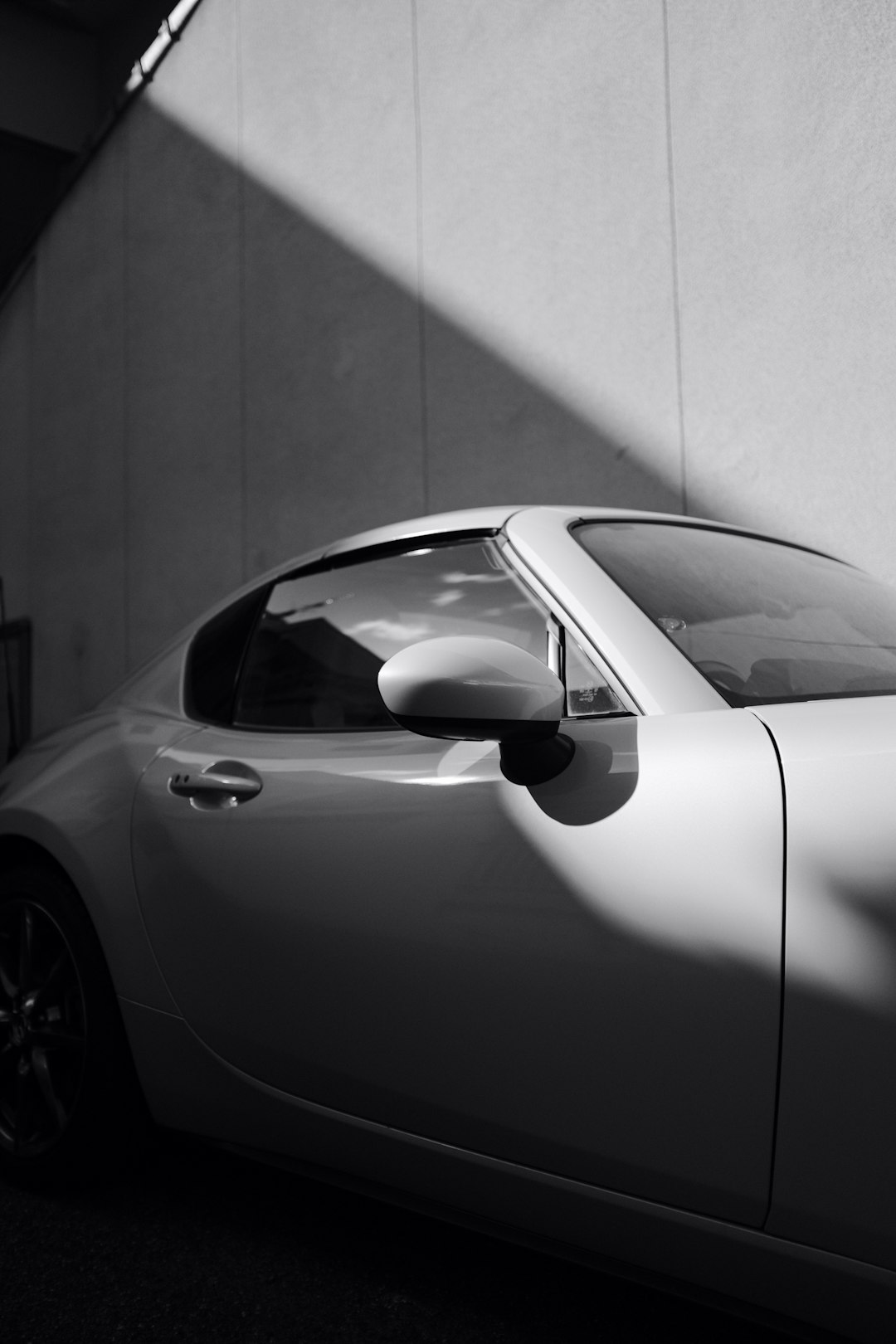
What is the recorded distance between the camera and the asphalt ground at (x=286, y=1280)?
1615 mm

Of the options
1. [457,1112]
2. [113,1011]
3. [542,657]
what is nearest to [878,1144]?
[457,1112]

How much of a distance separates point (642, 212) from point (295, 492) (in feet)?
8.96

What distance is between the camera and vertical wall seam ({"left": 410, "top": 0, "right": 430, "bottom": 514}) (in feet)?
20.1

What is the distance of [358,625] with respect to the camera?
2123 mm

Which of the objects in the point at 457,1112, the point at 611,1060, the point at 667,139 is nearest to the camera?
the point at 611,1060

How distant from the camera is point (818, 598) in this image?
6.31 feet

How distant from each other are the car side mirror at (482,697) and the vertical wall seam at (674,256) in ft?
11.8

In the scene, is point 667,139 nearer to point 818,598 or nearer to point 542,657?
point 818,598

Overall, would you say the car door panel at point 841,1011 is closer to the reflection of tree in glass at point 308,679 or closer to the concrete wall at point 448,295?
the reflection of tree in glass at point 308,679

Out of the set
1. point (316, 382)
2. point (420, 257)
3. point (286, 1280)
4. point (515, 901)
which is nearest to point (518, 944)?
point (515, 901)

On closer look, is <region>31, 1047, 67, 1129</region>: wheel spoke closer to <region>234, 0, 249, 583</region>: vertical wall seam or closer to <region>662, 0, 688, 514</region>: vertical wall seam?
<region>662, 0, 688, 514</region>: vertical wall seam

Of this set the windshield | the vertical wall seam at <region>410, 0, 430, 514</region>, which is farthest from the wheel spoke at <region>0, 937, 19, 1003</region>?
the vertical wall seam at <region>410, 0, 430, 514</region>

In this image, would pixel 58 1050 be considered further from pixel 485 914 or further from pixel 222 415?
pixel 222 415

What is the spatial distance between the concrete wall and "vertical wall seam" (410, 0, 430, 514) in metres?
0.03
